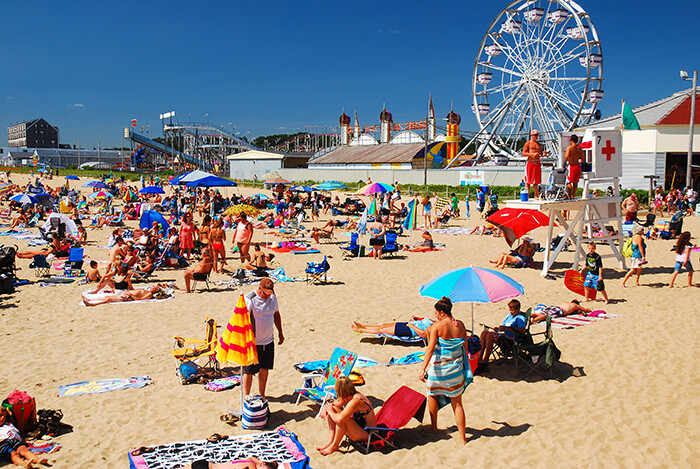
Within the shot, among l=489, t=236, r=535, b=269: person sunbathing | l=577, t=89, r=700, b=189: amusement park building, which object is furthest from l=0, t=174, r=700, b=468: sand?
l=577, t=89, r=700, b=189: amusement park building

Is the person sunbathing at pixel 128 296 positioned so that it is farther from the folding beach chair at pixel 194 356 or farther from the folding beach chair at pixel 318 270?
the folding beach chair at pixel 194 356

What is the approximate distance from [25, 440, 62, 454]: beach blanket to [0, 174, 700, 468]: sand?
10cm

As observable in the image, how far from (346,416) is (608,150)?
9255mm

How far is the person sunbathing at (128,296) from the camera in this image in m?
9.88

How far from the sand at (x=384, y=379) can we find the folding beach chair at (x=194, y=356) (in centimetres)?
16

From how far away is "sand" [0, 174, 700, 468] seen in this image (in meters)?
4.84

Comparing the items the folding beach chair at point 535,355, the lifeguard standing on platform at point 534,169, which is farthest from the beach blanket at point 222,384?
the lifeguard standing on platform at point 534,169

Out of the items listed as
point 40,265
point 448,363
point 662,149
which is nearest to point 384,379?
point 448,363

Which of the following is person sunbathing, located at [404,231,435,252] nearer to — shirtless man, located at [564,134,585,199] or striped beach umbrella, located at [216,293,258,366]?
shirtless man, located at [564,134,585,199]

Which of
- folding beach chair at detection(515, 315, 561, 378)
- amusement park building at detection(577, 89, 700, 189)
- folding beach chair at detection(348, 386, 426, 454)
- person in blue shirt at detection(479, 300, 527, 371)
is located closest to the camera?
folding beach chair at detection(348, 386, 426, 454)

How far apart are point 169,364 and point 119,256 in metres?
5.31

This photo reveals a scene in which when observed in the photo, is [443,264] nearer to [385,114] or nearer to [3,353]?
[3,353]

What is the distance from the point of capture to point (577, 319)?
338 inches

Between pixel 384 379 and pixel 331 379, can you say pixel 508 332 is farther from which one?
pixel 331 379
